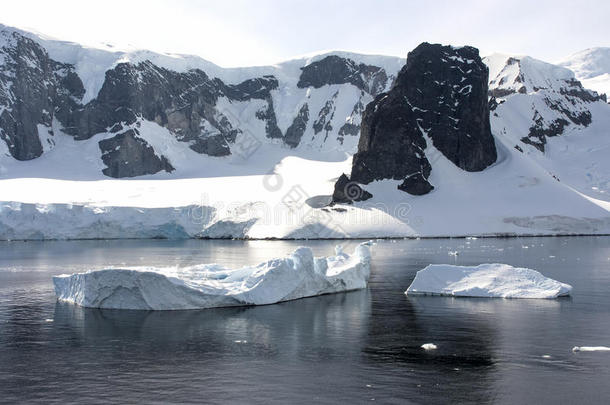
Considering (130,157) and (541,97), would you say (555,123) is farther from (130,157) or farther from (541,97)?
(130,157)

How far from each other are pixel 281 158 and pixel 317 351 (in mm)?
158518

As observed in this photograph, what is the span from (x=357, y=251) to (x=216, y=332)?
65.4 feet

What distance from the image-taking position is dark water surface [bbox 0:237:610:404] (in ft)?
73.4

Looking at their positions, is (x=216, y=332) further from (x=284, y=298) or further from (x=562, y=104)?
(x=562, y=104)

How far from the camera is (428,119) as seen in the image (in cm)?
14225

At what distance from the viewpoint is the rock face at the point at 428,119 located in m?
137

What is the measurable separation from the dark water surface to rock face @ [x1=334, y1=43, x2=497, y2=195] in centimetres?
9055

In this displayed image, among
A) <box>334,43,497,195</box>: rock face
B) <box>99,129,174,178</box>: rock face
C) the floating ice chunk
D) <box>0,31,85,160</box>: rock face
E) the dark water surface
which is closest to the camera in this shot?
the dark water surface

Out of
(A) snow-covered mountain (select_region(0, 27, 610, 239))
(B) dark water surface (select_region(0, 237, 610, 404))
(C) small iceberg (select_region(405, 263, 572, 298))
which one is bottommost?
(B) dark water surface (select_region(0, 237, 610, 404))

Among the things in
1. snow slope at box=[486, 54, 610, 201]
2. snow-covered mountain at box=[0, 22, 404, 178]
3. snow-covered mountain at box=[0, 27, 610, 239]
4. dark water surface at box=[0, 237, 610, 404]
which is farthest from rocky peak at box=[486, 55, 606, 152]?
dark water surface at box=[0, 237, 610, 404]

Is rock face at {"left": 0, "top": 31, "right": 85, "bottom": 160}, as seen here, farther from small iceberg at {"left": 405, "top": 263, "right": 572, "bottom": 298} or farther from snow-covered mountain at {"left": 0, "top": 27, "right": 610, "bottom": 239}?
small iceberg at {"left": 405, "top": 263, "right": 572, "bottom": 298}

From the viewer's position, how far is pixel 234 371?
82.3ft

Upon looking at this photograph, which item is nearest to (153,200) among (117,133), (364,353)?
(117,133)

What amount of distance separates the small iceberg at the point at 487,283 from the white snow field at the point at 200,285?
6100 millimetres
